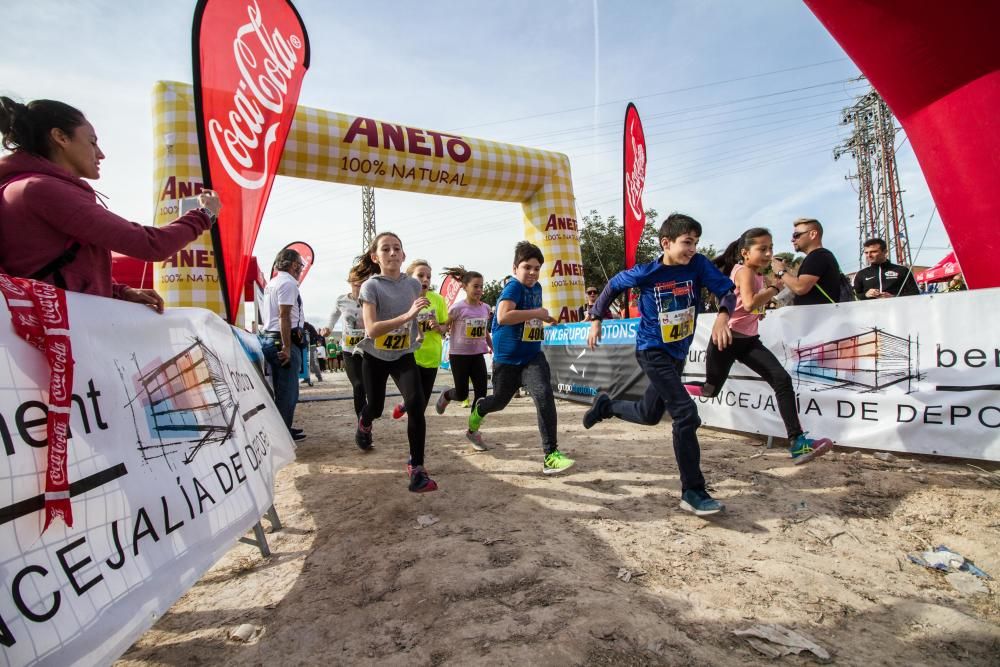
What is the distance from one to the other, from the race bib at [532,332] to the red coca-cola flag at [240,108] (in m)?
1.99

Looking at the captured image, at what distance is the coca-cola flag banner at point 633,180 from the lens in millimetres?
7398

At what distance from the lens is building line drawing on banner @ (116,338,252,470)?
63.9 inches

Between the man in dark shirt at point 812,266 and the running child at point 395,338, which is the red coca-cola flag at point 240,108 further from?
the man in dark shirt at point 812,266

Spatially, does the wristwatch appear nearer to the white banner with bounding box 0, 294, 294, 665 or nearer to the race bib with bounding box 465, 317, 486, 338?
the white banner with bounding box 0, 294, 294, 665

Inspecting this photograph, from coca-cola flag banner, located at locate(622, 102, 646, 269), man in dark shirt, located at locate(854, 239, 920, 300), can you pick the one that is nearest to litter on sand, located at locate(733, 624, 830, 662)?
man in dark shirt, located at locate(854, 239, 920, 300)

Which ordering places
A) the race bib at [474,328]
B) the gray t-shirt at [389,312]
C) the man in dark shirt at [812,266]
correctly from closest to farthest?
the gray t-shirt at [389,312] → the man in dark shirt at [812,266] → the race bib at [474,328]

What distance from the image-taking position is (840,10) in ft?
12.7

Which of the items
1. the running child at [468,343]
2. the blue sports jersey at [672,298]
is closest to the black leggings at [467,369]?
the running child at [468,343]

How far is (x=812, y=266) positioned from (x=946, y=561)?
2487mm

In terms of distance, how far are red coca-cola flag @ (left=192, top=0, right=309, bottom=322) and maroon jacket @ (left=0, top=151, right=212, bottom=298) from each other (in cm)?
99

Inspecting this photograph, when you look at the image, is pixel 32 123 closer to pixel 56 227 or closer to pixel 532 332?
pixel 56 227

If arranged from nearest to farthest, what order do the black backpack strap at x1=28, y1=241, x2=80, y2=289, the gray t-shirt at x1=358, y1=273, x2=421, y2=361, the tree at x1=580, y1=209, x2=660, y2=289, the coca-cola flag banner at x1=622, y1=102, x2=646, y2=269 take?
the black backpack strap at x1=28, y1=241, x2=80, y2=289 → the gray t-shirt at x1=358, y1=273, x2=421, y2=361 → the coca-cola flag banner at x1=622, y1=102, x2=646, y2=269 → the tree at x1=580, y1=209, x2=660, y2=289

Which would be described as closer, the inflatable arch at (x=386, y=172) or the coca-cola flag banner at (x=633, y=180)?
the inflatable arch at (x=386, y=172)

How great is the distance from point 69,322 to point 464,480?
7.99 ft
